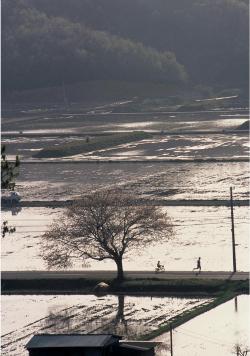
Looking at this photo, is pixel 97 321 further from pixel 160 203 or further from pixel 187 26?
A: pixel 187 26

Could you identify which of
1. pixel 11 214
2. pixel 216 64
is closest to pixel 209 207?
pixel 11 214

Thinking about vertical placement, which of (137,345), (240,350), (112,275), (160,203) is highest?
(160,203)

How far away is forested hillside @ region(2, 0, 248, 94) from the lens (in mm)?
92875

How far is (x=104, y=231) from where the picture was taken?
885 inches

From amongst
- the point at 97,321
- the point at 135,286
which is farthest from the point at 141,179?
the point at 97,321

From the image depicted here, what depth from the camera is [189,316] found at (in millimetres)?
19719

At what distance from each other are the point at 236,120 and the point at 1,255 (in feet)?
127

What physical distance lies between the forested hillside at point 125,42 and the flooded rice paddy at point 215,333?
72626 mm

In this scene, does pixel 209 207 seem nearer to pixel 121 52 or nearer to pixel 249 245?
pixel 249 245

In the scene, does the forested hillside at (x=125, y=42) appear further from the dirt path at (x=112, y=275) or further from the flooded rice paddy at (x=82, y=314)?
the flooded rice paddy at (x=82, y=314)

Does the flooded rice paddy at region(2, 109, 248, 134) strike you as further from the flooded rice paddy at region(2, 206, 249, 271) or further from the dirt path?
the dirt path

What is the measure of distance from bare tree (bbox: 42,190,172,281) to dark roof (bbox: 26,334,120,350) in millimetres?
7234

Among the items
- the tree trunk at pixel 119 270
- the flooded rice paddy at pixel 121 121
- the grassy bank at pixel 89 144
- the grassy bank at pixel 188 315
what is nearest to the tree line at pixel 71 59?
the flooded rice paddy at pixel 121 121

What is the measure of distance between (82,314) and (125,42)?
3008 inches
